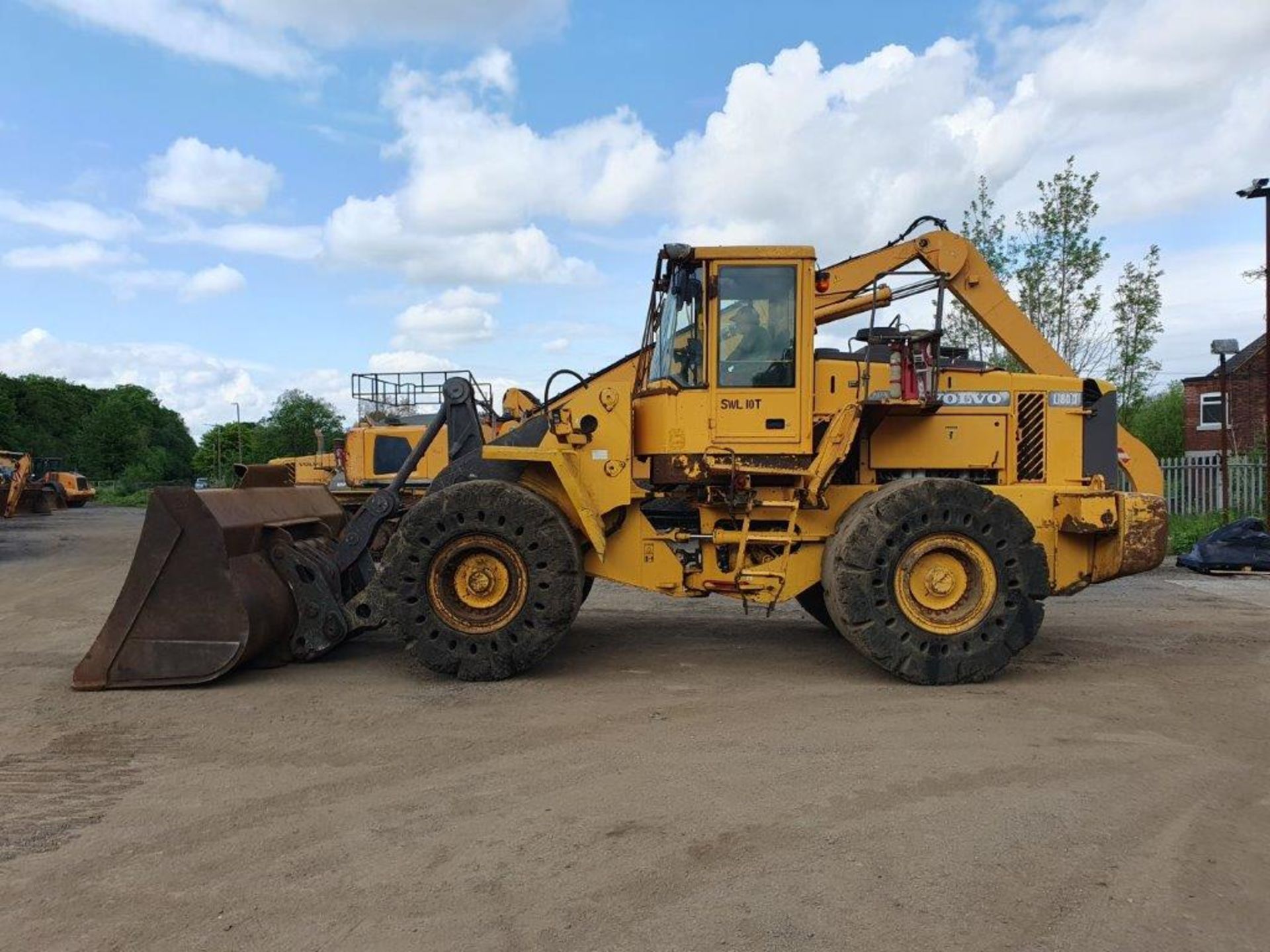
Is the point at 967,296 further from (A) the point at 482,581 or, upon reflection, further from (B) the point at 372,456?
(B) the point at 372,456

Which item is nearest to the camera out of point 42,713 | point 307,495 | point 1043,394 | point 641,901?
point 641,901

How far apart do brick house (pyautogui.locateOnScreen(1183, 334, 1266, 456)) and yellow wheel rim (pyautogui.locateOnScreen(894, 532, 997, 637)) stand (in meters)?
27.0

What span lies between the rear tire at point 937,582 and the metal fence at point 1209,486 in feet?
42.1

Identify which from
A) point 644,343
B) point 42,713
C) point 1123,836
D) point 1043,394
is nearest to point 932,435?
point 1043,394

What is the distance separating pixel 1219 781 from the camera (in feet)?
15.0

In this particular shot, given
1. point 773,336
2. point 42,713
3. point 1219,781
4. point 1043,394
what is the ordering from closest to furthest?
point 1219,781
point 42,713
point 773,336
point 1043,394

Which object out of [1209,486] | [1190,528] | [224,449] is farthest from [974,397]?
[224,449]

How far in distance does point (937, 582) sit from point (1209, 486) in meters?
14.1

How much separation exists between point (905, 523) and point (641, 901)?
146 inches

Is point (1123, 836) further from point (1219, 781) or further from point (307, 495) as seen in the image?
point (307, 495)

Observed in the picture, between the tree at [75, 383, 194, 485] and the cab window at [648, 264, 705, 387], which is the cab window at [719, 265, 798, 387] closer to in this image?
the cab window at [648, 264, 705, 387]

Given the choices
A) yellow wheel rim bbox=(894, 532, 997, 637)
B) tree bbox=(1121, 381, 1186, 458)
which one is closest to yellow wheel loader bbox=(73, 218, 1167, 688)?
yellow wheel rim bbox=(894, 532, 997, 637)

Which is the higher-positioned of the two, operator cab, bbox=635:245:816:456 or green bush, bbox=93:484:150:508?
operator cab, bbox=635:245:816:456

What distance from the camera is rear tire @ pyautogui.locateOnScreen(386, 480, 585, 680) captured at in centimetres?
650
